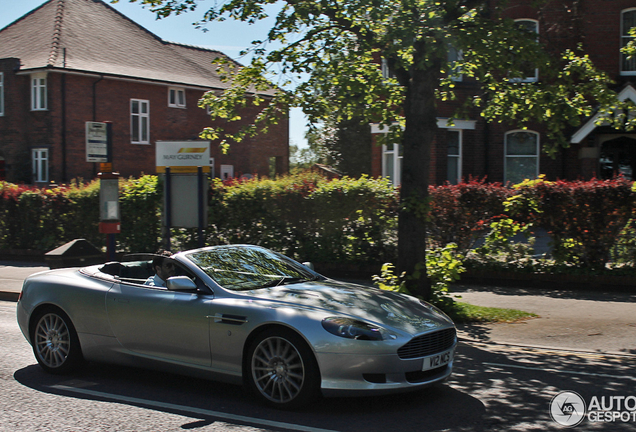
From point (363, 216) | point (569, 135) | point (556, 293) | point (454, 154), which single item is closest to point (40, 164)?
point (454, 154)

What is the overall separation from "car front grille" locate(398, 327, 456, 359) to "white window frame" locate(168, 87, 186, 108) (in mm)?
30346

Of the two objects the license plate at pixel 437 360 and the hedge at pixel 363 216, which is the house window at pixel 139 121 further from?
the license plate at pixel 437 360

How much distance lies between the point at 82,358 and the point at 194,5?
646 centimetres

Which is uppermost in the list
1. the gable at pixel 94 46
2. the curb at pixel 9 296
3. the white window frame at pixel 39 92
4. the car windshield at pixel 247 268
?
the gable at pixel 94 46

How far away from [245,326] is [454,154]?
689 inches

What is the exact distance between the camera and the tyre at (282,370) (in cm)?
514

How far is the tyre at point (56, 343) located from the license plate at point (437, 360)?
350cm

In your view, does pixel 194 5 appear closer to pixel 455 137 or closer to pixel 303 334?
pixel 303 334

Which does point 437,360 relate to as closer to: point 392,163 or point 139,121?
point 392,163

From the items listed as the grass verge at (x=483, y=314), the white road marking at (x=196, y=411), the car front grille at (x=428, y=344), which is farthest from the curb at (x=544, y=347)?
the white road marking at (x=196, y=411)

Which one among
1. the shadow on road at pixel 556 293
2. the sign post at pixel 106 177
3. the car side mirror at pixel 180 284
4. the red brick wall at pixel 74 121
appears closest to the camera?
the car side mirror at pixel 180 284

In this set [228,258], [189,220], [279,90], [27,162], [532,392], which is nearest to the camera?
[532,392]

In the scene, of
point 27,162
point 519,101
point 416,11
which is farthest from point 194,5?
point 27,162

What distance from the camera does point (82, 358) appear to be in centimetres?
651
